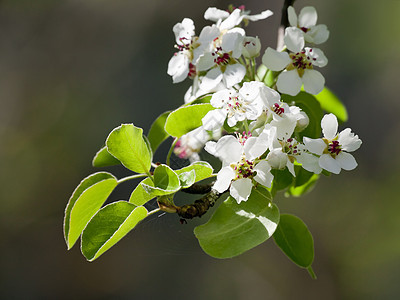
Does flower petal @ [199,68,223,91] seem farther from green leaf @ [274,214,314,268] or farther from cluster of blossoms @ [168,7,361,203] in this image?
green leaf @ [274,214,314,268]

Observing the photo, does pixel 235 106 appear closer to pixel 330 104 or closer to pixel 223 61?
pixel 223 61

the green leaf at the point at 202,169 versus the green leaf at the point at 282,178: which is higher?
the green leaf at the point at 202,169

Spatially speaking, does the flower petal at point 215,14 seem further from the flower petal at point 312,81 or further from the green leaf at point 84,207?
the green leaf at point 84,207

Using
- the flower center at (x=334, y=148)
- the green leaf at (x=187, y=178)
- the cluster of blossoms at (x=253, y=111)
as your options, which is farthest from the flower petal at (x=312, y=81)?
the green leaf at (x=187, y=178)

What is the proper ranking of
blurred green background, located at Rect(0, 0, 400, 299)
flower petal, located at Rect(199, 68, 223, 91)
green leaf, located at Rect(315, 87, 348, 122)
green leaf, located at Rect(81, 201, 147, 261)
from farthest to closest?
blurred green background, located at Rect(0, 0, 400, 299)
green leaf, located at Rect(315, 87, 348, 122)
flower petal, located at Rect(199, 68, 223, 91)
green leaf, located at Rect(81, 201, 147, 261)

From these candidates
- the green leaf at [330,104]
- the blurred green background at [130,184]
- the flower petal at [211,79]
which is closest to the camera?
the flower petal at [211,79]

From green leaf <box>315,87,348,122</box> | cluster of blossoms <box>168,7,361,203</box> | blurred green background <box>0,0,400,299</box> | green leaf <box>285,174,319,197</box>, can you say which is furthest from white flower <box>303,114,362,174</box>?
blurred green background <box>0,0,400,299</box>
